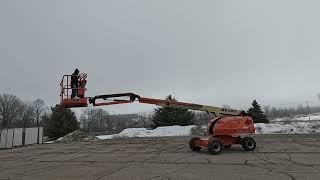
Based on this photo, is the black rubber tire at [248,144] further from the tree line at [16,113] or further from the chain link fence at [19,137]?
the tree line at [16,113]

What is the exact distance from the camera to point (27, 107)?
431 ft

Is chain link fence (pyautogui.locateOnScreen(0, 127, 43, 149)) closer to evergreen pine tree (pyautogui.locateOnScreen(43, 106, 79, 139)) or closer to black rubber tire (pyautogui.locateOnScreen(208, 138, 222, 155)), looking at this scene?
evergreen pine tree (pyautogui.locateOnScreen(43, 106, 79, 139))

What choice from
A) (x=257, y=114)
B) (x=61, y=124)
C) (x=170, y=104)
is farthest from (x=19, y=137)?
(x=257, y=114)

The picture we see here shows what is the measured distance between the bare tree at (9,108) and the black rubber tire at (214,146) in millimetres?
99448

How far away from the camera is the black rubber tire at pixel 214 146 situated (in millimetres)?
17047

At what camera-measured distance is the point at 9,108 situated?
11606 centimetres

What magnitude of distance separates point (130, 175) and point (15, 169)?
571 cm

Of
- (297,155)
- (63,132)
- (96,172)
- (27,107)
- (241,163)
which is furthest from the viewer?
(27,107)

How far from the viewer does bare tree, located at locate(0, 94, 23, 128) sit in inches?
4345

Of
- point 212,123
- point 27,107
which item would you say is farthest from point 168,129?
point 27,107

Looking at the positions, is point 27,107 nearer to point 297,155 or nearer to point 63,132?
point 63,132

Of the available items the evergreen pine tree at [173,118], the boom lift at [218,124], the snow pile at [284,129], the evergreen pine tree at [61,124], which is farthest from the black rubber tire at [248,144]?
the evergreen pine tree at [61,124]

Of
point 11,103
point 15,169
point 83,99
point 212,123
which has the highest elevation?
point 11,103

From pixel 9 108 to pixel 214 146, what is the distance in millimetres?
110389
